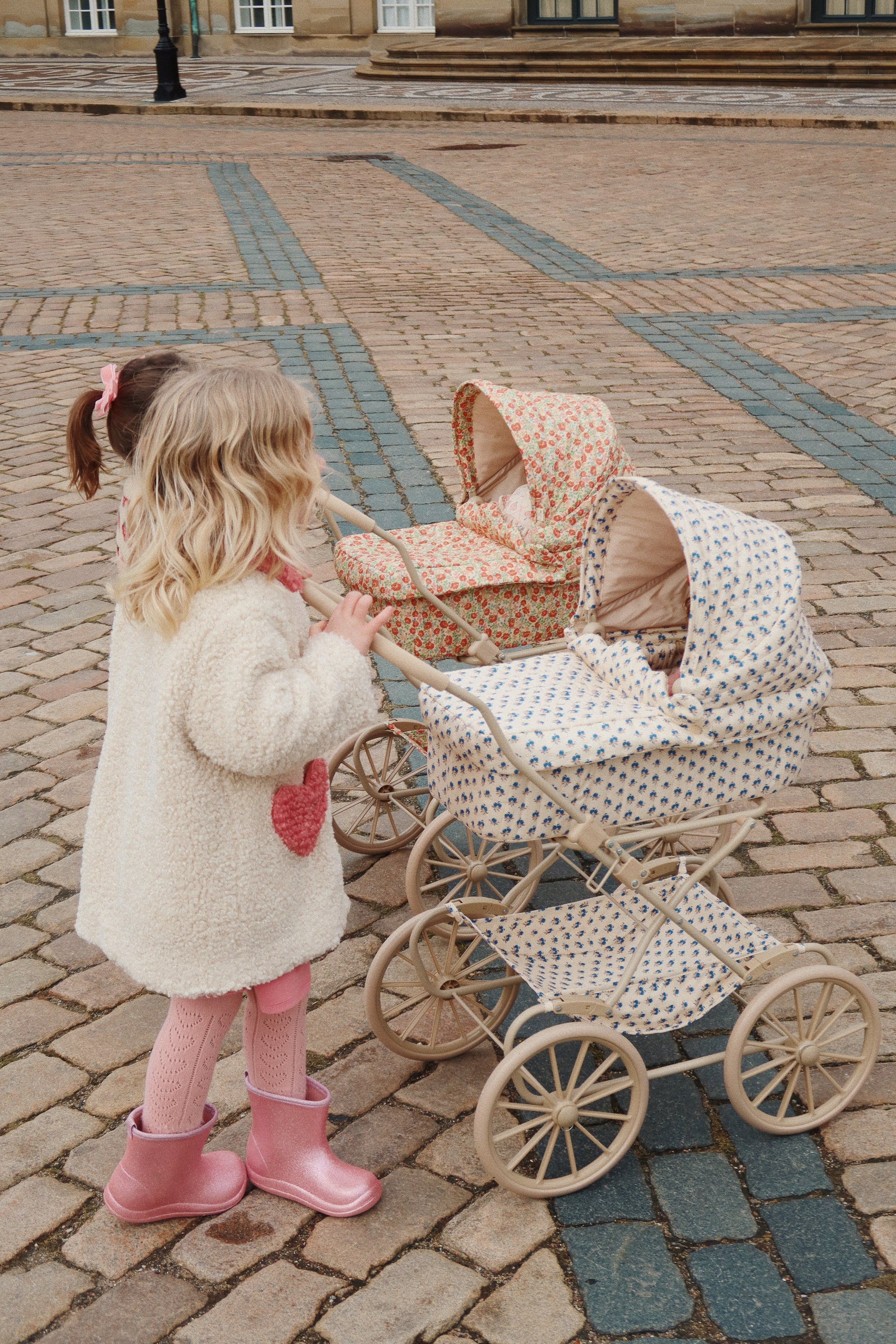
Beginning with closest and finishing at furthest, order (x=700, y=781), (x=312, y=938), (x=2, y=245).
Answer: (x=312, y=938) < (x=700, y=781) < (x=2, y=245)

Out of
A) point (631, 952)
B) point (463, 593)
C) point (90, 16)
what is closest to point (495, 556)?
point (463, 593)

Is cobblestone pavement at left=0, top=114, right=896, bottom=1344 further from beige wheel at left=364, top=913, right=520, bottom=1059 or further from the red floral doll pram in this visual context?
the red floral doll pram

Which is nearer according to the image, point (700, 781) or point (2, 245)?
point (700, 781)

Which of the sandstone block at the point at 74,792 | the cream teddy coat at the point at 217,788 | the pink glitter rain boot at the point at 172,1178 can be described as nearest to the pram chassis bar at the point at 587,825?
the cream teddy coat at the point at 217,788

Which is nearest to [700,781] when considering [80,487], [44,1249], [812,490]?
[80,487]

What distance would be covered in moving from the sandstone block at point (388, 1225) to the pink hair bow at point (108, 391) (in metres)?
1.45

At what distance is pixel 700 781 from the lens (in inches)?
100

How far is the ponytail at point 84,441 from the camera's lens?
2242 millimetres

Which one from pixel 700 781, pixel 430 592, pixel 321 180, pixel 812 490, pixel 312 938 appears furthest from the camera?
pixel 321 180

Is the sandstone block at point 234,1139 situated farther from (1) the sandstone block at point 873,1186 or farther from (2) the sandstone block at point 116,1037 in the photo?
(1) the sandstone block at point 873,1186

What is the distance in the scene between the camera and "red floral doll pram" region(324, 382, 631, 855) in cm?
316

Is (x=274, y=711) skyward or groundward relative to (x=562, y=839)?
skyward

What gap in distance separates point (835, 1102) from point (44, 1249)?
1481 millimetres

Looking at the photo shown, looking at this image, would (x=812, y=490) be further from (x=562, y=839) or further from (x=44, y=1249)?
(x=44, y=1249)
